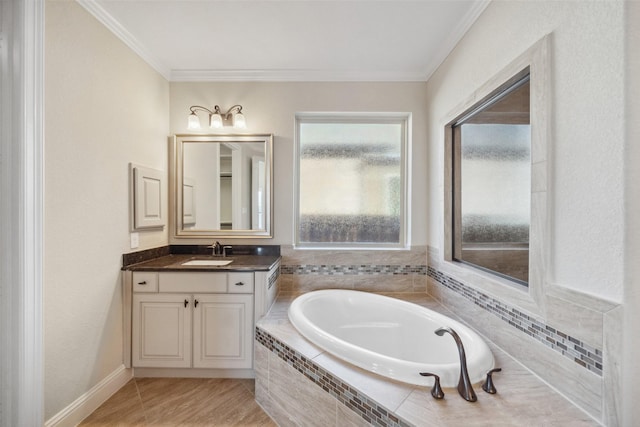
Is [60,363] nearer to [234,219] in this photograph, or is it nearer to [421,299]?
[234,219]

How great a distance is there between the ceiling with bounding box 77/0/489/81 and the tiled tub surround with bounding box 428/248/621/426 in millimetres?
1722

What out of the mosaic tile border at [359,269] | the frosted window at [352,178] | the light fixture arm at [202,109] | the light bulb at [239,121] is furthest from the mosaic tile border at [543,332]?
the light fixture arm at [202,109]

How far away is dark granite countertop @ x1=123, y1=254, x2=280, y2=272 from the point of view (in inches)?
81.7

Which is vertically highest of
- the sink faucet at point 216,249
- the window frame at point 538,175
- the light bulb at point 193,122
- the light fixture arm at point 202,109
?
the light fixture arm at point 202,109

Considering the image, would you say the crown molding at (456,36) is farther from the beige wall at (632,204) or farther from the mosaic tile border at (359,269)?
the mosaic tile border at (359,269)

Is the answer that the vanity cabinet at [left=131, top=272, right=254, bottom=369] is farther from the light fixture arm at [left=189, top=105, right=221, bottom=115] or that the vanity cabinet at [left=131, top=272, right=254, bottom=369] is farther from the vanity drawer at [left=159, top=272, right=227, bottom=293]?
the light fixture arm at [left=189, top=105, right=221, bottom=115]

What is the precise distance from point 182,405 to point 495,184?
245 cm

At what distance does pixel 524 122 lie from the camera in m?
1.50

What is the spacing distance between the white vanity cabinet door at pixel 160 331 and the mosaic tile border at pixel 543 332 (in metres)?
1.98

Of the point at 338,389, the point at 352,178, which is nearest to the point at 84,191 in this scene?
the point at 338,389

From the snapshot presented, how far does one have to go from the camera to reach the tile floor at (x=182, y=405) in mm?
1692

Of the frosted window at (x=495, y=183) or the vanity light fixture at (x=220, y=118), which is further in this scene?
the vanity light fixture at (x=220, y=118)

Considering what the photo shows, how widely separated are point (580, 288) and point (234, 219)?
2.40 metres

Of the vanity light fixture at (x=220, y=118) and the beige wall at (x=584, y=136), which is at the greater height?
the vanity light fixture at (x=220, y=118)
